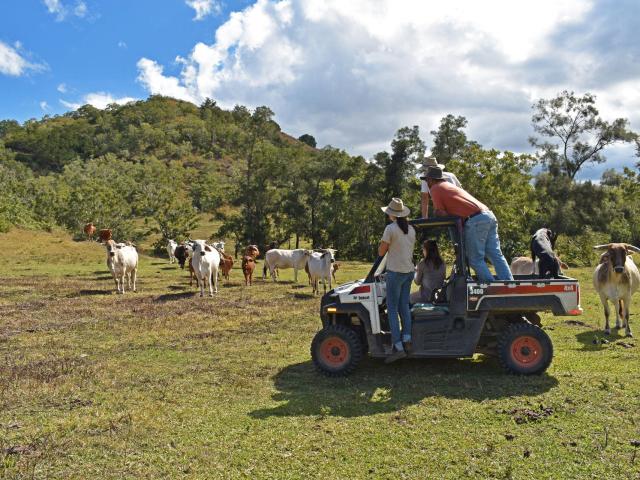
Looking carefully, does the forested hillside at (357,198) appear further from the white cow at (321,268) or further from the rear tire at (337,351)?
the rear tire at (337,351)

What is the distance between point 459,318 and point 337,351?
6.57 feet

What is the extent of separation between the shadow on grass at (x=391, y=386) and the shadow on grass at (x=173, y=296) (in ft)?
32.5

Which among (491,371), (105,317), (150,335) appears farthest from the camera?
(105,317)

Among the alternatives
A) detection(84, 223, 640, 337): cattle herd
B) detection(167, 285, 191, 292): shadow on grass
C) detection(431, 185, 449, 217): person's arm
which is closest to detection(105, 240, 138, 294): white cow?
detection(84, 223, 640, 337): cattle herd

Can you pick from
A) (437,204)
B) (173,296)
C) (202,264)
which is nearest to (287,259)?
(202,264)

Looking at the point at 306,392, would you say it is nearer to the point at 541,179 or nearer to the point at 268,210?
the point at 268,210

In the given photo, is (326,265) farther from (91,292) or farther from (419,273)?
(419,273)

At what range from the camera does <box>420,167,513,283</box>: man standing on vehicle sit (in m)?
8.17

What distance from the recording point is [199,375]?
29.2 feet

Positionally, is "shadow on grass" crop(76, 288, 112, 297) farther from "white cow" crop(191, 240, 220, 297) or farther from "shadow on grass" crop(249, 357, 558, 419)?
"shadow on grass" crop(249, 357, 558, 419)

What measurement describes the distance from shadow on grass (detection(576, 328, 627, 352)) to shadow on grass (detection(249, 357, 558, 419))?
8.41 ft

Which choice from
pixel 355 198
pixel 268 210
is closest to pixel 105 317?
pixel 268 210

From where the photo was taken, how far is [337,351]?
8523mm

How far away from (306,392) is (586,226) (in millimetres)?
45005
